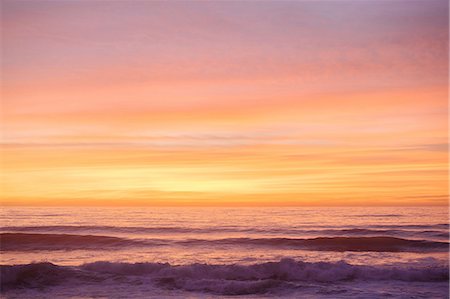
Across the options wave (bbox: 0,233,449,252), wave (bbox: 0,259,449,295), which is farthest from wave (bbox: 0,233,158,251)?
wave (bbox: 0,259,449,295)

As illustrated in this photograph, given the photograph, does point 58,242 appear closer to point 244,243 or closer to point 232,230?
point 244,243

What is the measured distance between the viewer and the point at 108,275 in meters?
13.9

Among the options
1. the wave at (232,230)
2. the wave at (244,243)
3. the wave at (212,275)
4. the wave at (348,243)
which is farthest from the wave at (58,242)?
the wave at (212,275)

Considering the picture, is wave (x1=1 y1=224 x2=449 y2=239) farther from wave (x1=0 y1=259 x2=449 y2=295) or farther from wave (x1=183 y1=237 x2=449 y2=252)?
wave (x1=0 y1=259 x2=449 y2=295)

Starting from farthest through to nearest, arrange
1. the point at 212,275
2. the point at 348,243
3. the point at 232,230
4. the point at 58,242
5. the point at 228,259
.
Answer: the point at 232,230, the point at 58,242, the point at 348,243, the point at 228,259, the point at 212,275

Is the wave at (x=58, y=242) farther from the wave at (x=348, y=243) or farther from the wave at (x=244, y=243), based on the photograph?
the wave at (x=348, y=243)

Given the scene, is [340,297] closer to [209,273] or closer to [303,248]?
[209,273]

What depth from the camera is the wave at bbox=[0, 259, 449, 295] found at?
12500 mm

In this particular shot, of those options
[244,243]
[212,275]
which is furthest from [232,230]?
[212,275]

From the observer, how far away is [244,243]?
→ 21.3 m

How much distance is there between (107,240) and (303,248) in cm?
928

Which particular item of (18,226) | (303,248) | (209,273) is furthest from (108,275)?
(18,226)

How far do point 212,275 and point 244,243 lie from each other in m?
7.44

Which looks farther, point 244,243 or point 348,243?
point 348,243
